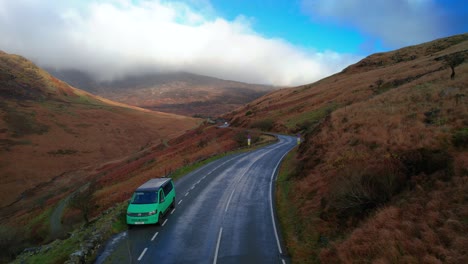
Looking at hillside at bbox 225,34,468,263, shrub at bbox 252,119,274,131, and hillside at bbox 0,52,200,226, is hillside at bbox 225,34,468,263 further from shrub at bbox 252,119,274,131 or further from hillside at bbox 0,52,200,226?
shrub at bbox 252,119,274,131

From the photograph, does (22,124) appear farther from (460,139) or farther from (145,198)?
(460,139)

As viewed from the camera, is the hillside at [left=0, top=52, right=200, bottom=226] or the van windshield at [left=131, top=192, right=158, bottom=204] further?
the hillside at [left=0, top=52, right=200, bottom=226]

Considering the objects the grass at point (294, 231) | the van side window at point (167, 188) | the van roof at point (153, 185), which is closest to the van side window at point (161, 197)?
the van roof at point (153, 185)

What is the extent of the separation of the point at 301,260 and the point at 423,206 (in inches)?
202

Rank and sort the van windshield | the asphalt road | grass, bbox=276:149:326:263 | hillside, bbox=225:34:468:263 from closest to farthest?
hillside, bbox=225:34:468:263
grass, bbox=276:149:326:263
the asphalt road
the van windshield

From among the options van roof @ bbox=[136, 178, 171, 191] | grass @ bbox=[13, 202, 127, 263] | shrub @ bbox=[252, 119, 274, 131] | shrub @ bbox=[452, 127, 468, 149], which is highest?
shrub @ bbox=[252, 119, 274, 131]

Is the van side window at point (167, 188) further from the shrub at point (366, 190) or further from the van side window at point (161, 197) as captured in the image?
the shrub at point (366, 190)

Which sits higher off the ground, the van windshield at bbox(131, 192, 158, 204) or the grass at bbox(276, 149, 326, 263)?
the van windshield at bbox(131, 192, 158, 204)

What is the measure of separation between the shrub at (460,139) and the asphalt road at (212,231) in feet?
32.5

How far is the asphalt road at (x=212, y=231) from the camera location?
41.1 ft

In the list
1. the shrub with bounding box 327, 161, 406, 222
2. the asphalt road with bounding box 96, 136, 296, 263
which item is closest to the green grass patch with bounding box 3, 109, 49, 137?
the asphalt road with bounding box 96, 136, 296, 263

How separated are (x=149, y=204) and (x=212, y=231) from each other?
12.7 feet

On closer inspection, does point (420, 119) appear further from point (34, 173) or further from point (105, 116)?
point (105, 116)

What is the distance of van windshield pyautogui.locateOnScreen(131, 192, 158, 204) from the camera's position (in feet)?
53.0
